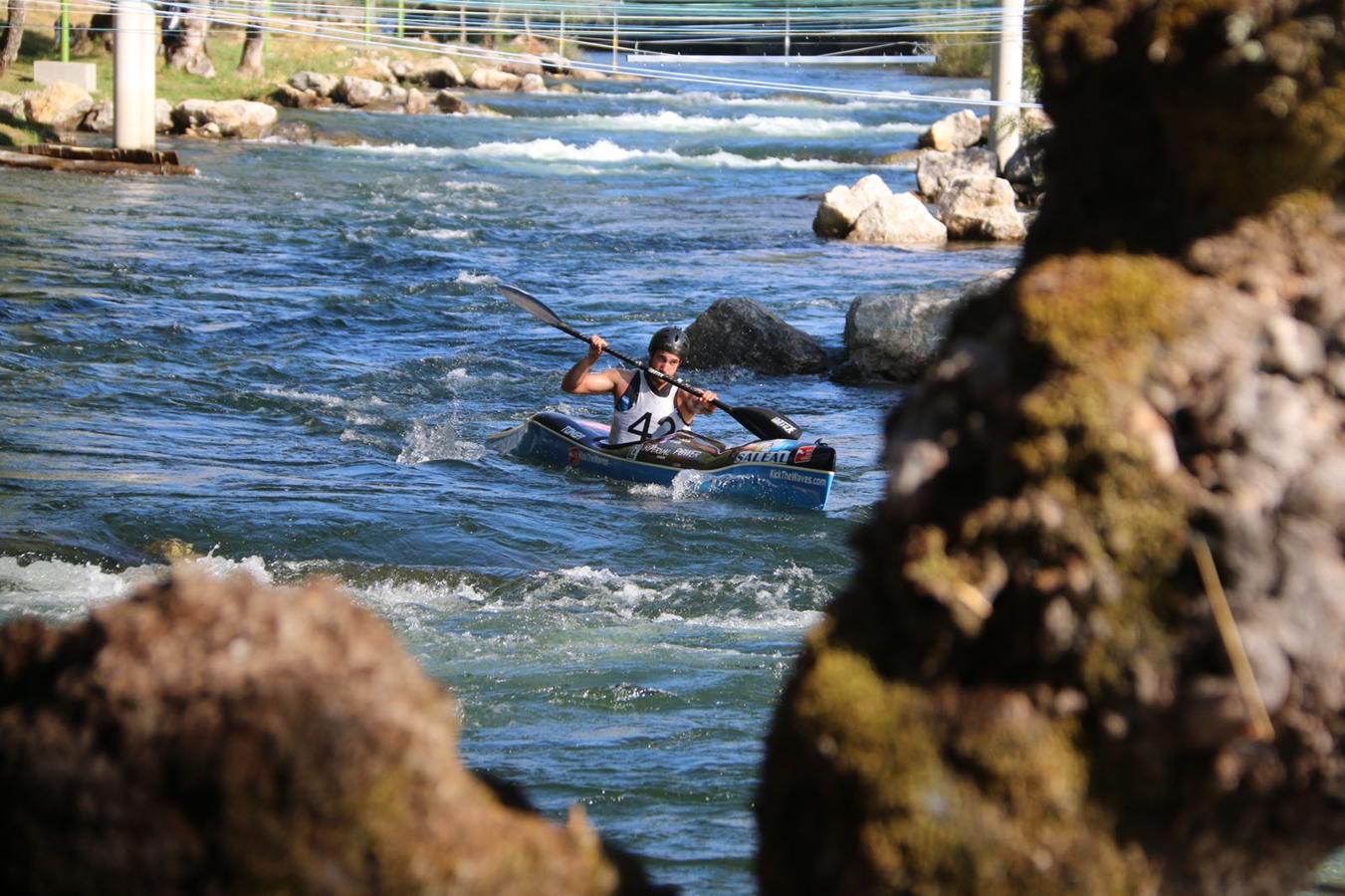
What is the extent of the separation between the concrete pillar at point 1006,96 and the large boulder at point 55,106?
46.8ft

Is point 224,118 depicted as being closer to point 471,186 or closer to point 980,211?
point 471,186

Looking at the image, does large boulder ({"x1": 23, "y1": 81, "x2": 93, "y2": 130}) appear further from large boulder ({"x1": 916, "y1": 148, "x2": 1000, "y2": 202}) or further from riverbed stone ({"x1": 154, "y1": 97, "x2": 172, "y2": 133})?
large boulder ({"x1": 916, "y1": 148, "x2": 1000, "y2": 202})

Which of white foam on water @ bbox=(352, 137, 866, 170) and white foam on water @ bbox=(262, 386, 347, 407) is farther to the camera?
white foam on water @ bbox=(352, 137, 866, 170)

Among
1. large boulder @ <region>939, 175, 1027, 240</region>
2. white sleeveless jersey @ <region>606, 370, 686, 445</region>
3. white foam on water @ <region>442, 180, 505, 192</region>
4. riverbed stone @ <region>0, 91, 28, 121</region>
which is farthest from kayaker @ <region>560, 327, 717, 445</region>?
riverbed stone @ <region>0, 91, 28, 121</region>

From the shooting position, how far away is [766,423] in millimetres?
9875

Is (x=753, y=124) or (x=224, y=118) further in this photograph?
(x=753, y=124)

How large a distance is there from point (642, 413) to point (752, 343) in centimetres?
292

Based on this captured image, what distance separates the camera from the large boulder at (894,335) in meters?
12.4

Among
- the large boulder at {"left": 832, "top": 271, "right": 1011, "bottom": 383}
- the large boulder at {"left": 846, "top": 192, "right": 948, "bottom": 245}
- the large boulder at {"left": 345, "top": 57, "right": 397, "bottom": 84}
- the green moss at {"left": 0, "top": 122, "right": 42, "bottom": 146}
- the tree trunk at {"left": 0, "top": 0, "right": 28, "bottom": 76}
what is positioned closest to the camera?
the large boulder at {"left": 832, "top": 271, "right": 1011, "bottom": 383}

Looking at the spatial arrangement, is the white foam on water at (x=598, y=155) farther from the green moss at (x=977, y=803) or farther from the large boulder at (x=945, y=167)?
the green moss at (x=977, y=803)

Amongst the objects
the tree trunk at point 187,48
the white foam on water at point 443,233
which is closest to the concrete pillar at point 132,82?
the white foam on water at point 443,233

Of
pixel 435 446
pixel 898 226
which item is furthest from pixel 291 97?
pixel 435 446

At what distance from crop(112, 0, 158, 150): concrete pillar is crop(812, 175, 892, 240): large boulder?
9.93 m

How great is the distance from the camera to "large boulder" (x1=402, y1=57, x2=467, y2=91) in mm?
40500
